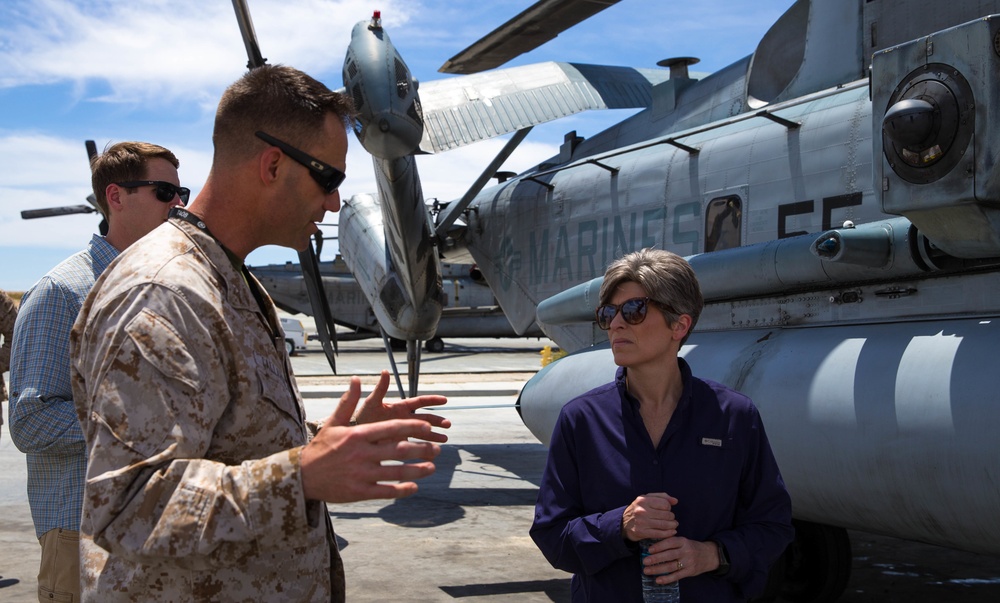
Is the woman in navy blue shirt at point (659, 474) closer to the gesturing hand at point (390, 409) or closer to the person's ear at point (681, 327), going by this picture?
the person's ear at point (681, 327)

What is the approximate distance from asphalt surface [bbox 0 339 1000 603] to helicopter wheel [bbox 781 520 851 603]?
0.88 ft

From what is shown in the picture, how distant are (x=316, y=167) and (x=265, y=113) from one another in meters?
0.15

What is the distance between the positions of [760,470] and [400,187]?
5876 millimetres

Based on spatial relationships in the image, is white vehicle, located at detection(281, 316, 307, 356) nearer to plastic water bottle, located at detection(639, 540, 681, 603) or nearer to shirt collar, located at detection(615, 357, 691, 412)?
shirt collar, located at detection(615, 357, 691, 412)

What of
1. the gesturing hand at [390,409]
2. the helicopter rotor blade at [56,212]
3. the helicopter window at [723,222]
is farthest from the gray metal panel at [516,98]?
the helicopter rotor blade at [56,212]

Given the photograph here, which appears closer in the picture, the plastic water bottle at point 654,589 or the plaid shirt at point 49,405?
the plastic water bottle at point 654,589

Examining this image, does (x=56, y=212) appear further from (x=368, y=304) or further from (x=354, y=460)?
Answer: (x=354, y=460)

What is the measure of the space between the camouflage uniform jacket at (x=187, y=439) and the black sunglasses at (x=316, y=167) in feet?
0.75

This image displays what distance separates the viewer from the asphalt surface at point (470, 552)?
5.47 metres

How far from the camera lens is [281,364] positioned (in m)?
1.90

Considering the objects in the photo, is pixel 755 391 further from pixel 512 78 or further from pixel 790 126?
pixel 512 78

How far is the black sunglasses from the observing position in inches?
72.9

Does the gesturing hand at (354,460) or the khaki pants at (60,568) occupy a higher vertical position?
the gesturing hand at (354,460)

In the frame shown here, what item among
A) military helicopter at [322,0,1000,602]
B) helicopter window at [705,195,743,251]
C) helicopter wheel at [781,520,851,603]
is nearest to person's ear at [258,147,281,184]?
military helicopter at [322,0,1000,602]
